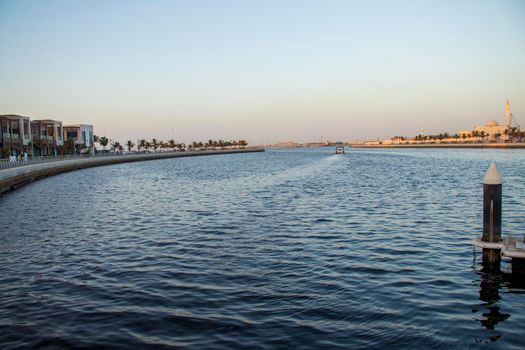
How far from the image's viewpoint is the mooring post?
40.1ft

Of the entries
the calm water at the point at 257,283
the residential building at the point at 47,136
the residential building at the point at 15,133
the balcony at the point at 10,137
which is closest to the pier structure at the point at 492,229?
the calm water at the point at 257,283

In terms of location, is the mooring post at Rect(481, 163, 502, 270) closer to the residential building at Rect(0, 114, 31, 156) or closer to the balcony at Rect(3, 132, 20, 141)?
the residential building at Rect(0, 114, 31, 156)

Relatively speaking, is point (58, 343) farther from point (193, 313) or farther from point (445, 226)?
point (445, 226)

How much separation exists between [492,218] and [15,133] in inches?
4308

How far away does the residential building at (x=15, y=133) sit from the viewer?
318 ft

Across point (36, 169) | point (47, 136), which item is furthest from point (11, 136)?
point (36, 169)

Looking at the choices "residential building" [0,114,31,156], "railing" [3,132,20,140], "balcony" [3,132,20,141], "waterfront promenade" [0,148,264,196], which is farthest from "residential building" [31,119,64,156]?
"waterfront promenade" [0,148,264,196]

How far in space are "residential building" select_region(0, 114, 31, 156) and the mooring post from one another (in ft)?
327

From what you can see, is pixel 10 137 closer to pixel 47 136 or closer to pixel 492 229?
pixel 47 136

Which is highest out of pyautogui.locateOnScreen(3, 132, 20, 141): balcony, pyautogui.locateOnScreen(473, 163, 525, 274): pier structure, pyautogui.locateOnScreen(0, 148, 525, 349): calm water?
pyautogui.locateOnScreen(3, 132, 20, 141): balcony

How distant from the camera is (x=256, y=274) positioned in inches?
472

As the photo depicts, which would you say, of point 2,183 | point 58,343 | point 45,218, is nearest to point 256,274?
point 58,343

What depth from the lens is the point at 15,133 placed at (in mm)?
102375

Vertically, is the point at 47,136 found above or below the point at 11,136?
above
